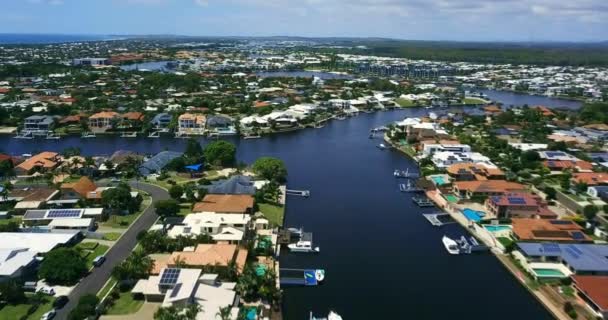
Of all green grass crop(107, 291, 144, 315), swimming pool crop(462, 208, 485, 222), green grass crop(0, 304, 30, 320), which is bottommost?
green grass crop(0, 304, 30, 320)

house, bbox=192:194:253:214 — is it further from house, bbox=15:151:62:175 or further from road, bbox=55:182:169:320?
house, bbox=15:151:62:175

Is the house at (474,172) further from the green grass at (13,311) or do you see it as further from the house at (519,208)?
the green grass at (13,311)

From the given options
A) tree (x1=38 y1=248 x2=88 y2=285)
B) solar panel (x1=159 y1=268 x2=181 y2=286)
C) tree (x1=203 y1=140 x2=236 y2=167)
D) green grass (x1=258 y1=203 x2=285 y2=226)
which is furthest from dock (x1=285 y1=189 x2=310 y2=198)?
tree (x1=38 y1=248 x2=88 y2=285)

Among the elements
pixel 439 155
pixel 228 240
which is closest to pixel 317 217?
pixel 228 240

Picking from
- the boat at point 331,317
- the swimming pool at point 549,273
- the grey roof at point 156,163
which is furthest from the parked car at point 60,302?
the swimming pool at point 549,273

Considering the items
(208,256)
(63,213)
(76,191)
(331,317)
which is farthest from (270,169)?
(331,317)
